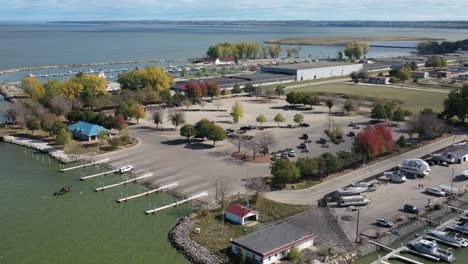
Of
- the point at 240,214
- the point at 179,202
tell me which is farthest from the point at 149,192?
the point at 240,214

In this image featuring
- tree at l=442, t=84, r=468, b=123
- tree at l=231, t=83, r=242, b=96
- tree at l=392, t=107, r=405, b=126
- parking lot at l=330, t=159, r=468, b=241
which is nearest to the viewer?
parking lot at l=330, t=159, r=468, b=241

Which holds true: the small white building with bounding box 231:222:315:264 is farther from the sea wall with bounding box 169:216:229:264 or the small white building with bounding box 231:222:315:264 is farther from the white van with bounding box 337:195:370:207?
the white van with bounding box 337:195:370:207

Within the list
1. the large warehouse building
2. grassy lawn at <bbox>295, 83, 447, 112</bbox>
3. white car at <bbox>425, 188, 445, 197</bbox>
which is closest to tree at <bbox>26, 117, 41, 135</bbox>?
white car at <bbox>425, 188, 445, 197</bbox>

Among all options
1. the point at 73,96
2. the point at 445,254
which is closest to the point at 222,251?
the point at 445,254

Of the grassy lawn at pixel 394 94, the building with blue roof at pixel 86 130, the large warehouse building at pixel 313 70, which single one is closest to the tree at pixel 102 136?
the building with blue roof at pixel 86 130

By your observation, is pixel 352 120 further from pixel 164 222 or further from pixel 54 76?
pixel 54 76

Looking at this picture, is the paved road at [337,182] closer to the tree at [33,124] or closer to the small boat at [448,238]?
the small boat at [448,238]

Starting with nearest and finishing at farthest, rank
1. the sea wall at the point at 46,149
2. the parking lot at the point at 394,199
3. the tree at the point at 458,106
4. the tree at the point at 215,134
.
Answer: the parking lot at the point at 394,199
the sea wall at the point at 46,149
the tree at the point at 215,134
the tree at the point at 458,106

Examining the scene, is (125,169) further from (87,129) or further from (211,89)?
(211,89)
